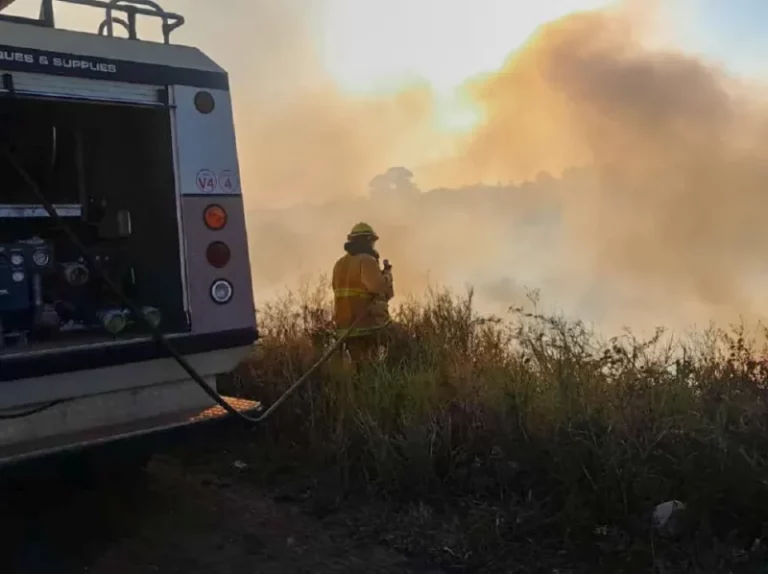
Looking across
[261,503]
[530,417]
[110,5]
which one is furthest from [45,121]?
[530,417]

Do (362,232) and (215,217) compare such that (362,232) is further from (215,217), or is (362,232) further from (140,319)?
(140,319)

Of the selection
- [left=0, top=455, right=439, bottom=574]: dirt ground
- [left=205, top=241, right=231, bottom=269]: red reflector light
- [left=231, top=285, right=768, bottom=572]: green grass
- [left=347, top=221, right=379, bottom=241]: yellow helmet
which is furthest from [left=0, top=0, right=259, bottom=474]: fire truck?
[left=347, top=221, right=379, bottom=241]: yellow helmet

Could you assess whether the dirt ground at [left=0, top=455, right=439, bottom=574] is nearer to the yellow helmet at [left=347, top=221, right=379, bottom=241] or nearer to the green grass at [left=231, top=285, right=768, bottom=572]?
the green grass at [left=231, top=285, right=768, bottom=572]

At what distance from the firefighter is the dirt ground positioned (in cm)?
203

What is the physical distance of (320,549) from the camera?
439cm

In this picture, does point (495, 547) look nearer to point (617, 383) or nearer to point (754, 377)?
point (617, 383)

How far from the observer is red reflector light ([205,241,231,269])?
5043 mm

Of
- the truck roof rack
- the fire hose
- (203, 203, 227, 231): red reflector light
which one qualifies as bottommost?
the fire hose

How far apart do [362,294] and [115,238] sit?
2.58 meters

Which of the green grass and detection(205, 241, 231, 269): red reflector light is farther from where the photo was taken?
detection(205, 241, 231, 269): red reflector light

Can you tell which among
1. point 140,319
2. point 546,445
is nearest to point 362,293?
point 140,319

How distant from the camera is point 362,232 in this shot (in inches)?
301

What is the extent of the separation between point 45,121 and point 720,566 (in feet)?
13.5

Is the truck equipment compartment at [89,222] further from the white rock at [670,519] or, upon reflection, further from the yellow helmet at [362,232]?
the yellow helmet at [362,232]
